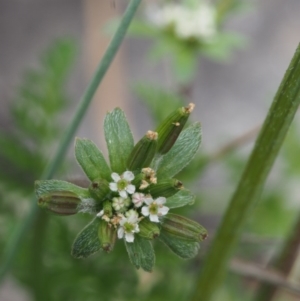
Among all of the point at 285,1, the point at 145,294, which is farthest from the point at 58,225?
the point at 285,1

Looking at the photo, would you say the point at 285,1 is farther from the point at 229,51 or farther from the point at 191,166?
the point at 191,166

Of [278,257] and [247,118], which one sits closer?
[278,257]

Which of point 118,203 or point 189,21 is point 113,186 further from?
point 189,21

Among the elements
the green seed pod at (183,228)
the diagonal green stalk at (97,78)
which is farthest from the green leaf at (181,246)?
the diagonal green stalk at (97,78)

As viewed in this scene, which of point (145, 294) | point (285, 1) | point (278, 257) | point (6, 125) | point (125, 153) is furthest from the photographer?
point (285, 1)

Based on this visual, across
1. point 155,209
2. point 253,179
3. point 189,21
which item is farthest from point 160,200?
point 189,21

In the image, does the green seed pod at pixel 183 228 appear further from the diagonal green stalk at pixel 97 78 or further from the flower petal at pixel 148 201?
the diagonal green stalk at pixel 97 78
